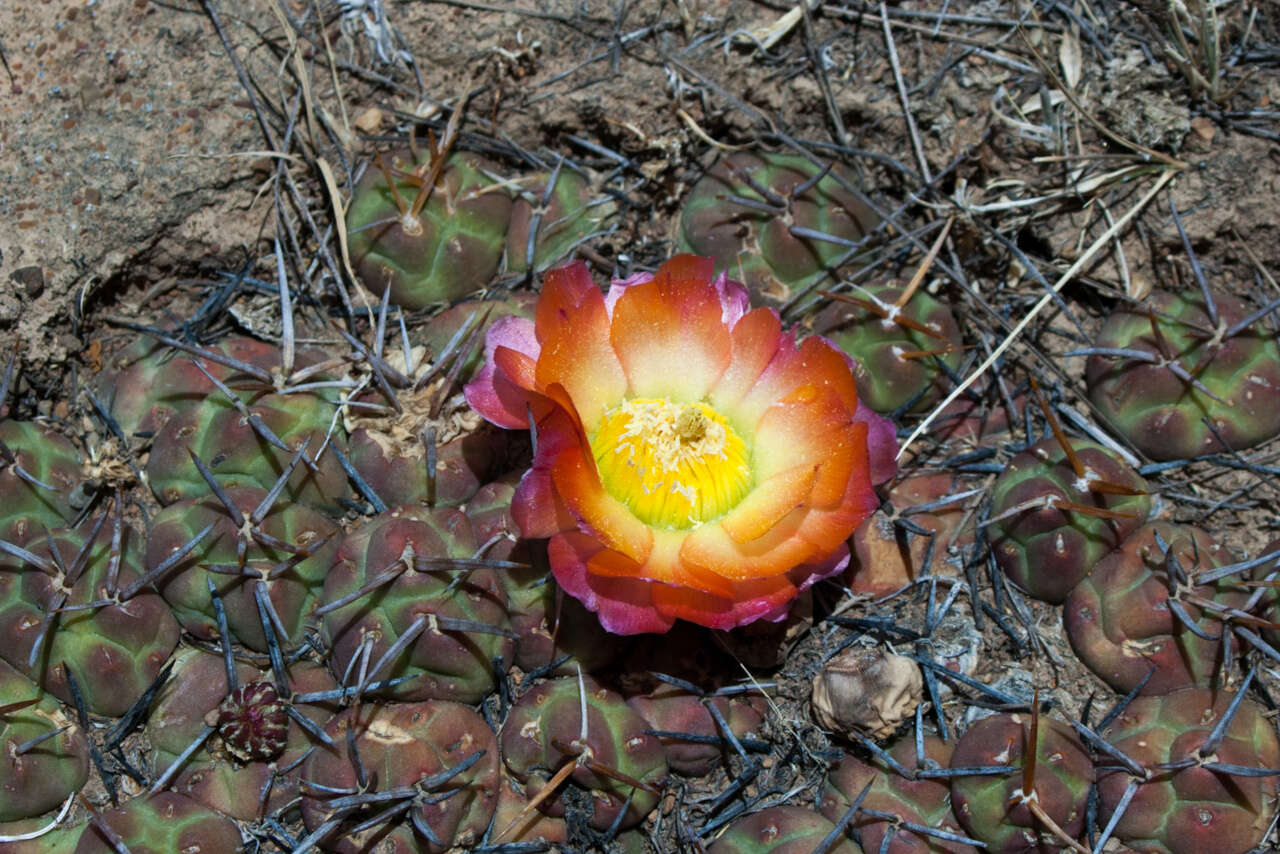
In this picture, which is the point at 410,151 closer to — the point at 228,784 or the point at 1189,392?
the point at 228,784

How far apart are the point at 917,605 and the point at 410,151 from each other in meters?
1.78

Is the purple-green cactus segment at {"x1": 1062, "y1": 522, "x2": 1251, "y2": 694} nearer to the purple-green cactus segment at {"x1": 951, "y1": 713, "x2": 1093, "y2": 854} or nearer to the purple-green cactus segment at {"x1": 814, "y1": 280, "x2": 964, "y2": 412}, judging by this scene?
the purple-green cactus segment at {"x1": 951, "y1": 713, "x2": 1093, "y2": 854}

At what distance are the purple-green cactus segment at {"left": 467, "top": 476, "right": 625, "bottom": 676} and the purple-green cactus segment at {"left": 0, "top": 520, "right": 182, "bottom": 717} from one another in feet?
2.45

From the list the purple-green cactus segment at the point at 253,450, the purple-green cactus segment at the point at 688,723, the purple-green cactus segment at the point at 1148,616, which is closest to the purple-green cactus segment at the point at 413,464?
the purple-green cactus segment at the point at 253,450

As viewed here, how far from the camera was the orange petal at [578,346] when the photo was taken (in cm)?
218

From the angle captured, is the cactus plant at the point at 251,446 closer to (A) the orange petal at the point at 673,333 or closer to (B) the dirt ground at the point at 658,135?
(B) the dirt ground at the point at 658,135

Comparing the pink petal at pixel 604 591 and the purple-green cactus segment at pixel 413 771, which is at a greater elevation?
the pink petal at pixel 604 591

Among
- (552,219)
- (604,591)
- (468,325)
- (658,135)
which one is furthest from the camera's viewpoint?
(658,135)

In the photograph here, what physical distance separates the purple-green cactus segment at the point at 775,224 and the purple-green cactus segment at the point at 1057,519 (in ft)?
2.44

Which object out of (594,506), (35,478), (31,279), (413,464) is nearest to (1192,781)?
(594,506)

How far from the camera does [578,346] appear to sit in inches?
89.1

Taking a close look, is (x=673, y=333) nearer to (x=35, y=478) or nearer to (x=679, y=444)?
(x=679, y=444)

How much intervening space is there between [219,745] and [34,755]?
37 cm

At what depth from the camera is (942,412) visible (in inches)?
107
